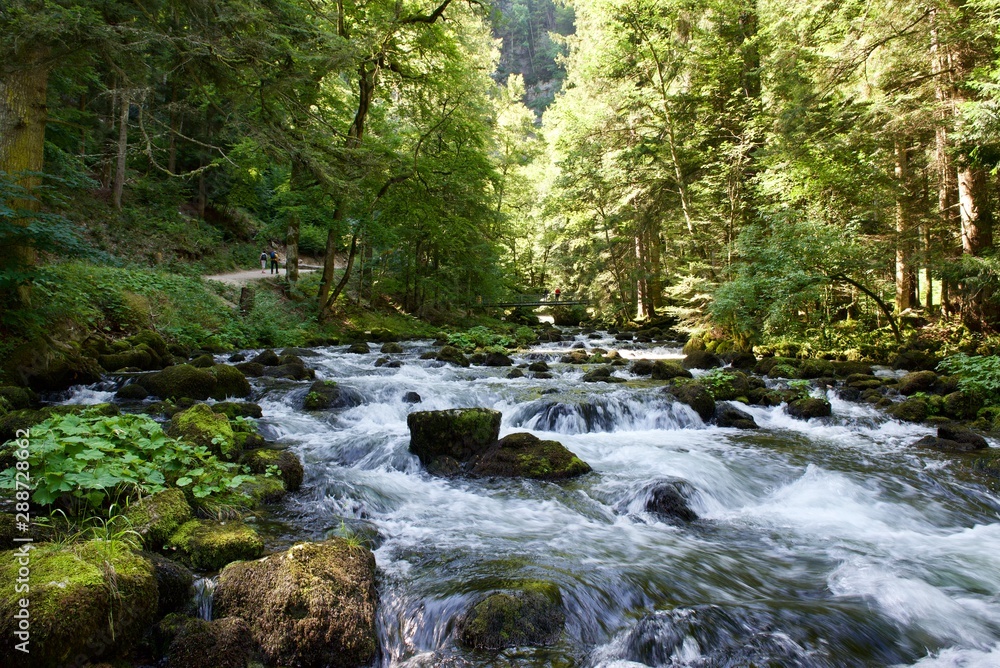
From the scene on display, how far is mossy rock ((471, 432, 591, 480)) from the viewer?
642 cm

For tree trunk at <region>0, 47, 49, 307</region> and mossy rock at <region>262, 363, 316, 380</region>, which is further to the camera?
mossy rock at <region>262, 363, 316, 380</region>

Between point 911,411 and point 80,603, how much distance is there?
11.3 m

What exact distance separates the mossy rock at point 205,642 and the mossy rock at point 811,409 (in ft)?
31.5

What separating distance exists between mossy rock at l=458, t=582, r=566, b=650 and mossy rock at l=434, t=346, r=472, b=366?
1151 centimetres

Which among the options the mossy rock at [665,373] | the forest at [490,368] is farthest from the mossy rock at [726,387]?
the mossy rock at [665,373]

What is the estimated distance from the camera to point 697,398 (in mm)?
9633

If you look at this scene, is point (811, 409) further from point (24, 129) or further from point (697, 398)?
point (24, 129)

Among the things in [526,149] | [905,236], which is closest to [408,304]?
[526,149]

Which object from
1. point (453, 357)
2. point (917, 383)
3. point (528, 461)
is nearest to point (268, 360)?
point (453, 357)

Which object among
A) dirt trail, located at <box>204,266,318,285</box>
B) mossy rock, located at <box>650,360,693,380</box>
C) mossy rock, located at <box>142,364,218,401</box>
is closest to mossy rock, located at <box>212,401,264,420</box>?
mossy rock, located at <box>142,364,218,401</box>

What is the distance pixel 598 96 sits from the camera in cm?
2339

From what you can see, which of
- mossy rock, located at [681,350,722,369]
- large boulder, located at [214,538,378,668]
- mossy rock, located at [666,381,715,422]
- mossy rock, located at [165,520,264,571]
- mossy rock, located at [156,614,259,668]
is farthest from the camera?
mossy rock, located at [681,350,722,369]

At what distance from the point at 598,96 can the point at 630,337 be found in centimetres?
1074

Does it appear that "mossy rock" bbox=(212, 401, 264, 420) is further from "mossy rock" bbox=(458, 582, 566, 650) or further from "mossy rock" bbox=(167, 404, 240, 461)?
"mossy rock" bbox=(458, 582, 566, 650)
